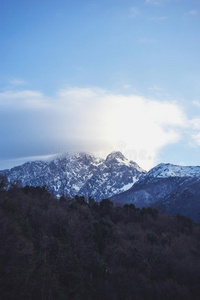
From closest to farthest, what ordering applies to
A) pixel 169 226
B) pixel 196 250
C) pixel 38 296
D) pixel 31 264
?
pixel 38 296, pixel 31 264, pixel 196 250, pixel 169 226

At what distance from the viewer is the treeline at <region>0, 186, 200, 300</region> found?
29.8m

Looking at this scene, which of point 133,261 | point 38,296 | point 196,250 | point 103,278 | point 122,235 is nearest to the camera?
point 38,296

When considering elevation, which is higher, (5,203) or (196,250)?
(5,203)

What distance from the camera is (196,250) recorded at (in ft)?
174

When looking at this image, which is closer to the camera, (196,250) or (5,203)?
(5,203)

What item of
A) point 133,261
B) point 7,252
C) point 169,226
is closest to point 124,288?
point 133,261

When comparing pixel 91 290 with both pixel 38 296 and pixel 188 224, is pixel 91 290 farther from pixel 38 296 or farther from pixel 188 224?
pixel 188 224

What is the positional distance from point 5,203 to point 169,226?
A: 47.6 meters

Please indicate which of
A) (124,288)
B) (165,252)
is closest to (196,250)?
(165,252)

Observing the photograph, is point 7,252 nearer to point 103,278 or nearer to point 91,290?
point 91,290

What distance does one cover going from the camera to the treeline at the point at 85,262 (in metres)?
29.8

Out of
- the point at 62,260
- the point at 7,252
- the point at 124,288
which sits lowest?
the point at 124,288

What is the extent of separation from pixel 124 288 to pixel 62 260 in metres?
10.3

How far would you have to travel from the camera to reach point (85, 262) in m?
39.7
